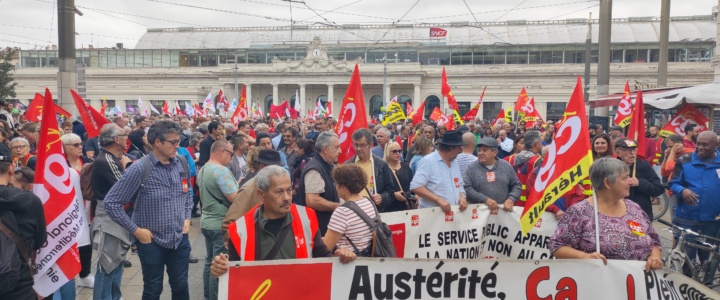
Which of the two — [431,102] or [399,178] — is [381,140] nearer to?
[399,178]

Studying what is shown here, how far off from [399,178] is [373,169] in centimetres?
69

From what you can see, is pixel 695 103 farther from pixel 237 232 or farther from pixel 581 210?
pixel 237 232

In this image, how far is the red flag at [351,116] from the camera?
777 cm

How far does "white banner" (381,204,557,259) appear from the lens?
20.9 ft

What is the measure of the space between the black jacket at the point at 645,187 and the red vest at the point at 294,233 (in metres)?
3.88

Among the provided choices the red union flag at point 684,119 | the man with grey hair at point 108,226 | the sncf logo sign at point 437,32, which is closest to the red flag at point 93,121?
the man with grey hair at point 108,226

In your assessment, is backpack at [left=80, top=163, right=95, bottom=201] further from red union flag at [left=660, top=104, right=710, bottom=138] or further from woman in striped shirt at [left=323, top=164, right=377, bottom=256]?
red union flag at [left=660, top=104, right=710, bottom=138]

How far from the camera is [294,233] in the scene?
401 cm

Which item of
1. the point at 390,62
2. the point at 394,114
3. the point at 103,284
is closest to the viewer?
the point at 103,284

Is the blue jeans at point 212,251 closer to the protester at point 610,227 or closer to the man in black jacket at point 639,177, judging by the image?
the protester at point 610,227

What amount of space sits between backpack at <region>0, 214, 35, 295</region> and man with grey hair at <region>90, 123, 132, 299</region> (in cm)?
145

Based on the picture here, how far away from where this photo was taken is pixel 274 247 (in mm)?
3979

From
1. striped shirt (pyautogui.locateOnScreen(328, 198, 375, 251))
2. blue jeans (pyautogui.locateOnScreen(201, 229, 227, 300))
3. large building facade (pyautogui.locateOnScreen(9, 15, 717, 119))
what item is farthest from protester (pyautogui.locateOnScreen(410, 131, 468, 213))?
large building facade (pyautogui.locateOnScreen(9, 15, 717, 119))

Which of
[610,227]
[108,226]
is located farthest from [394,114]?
[610,227]
